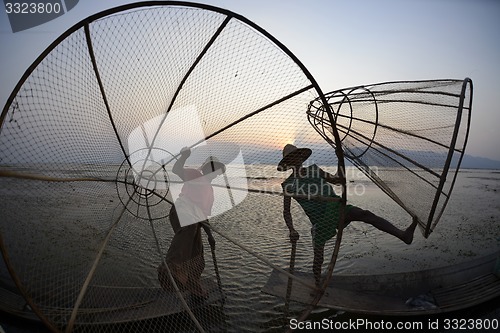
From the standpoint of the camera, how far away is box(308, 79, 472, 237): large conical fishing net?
379 centimetres

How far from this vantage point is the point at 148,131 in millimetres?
4195

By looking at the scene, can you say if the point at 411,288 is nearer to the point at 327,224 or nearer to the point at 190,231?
the point at 327,224

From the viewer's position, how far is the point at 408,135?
15.1ft

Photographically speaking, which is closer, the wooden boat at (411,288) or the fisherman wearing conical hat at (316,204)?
the fisherman wearing conical hat at (316,204)

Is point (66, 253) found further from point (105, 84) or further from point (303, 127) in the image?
point (303, 127)

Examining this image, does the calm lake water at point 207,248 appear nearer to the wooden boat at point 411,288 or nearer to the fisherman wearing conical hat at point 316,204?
the wooden boat at point 411,288

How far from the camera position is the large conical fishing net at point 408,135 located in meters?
3.79

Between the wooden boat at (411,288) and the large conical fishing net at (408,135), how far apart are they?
45.5 inches

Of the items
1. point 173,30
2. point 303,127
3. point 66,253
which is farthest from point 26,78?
point 66,253

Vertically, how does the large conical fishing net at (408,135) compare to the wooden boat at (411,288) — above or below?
above

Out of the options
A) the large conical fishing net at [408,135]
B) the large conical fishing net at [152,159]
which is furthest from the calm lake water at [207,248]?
the large conical fishing net at [408,135]

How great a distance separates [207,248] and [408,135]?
4.45 metres

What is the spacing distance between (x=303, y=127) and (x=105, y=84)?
2.53 m

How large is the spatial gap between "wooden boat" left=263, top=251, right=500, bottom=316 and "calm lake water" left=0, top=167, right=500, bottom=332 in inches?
11.0
